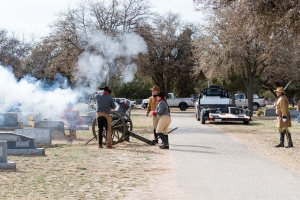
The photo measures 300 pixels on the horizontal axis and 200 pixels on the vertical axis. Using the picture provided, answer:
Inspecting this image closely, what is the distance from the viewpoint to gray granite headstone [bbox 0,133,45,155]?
14695mm

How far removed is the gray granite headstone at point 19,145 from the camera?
14.7 meters

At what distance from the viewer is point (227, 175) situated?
1162cm

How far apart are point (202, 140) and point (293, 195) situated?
11.2 m

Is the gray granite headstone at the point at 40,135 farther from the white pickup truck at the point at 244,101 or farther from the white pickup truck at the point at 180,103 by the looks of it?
the white pickup truck at the point at 244,101

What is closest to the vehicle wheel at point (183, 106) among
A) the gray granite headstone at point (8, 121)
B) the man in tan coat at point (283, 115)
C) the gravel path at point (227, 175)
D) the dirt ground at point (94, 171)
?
the gray granite headstone at point (8, 121)

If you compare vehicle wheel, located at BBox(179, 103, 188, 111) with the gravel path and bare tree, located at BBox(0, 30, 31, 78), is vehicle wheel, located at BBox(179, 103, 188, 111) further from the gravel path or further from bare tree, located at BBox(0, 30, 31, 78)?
the gravel path

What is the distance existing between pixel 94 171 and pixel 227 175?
2.71 m

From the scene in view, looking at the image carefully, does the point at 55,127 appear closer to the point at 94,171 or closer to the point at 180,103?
the point at 94,171

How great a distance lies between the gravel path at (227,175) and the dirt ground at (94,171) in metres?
0.34

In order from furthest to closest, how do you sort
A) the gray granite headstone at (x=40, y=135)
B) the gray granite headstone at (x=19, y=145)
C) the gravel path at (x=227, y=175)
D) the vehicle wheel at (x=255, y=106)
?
the vehicle wheel at (x=255, y=106) → the gray granite headstone at (x=40, y=135) → the gray granite headstone at (x=19, y=145) → the gravel path at (x=227, y=175)

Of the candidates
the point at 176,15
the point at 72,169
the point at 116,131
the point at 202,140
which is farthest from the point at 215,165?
the point at 176,15

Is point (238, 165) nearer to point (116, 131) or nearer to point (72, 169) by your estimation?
point (72, 169)

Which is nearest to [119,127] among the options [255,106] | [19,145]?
[19,145]

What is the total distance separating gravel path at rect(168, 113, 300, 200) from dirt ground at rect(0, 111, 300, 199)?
34cm
